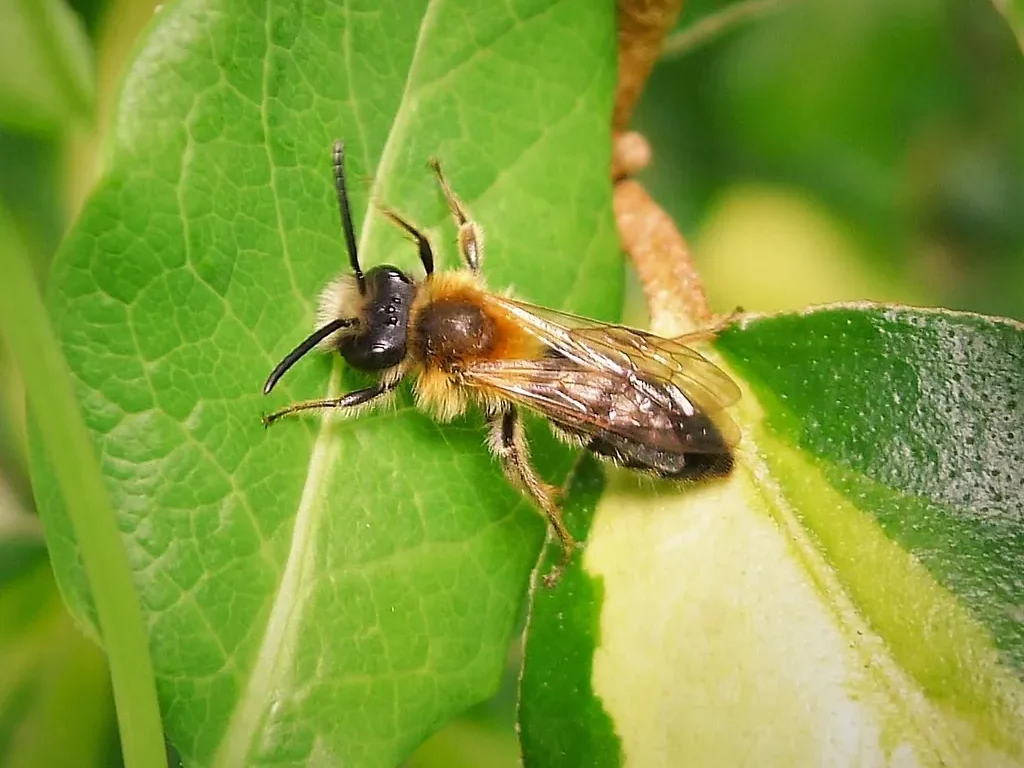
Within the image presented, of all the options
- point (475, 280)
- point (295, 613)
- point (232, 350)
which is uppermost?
point (232, 350)

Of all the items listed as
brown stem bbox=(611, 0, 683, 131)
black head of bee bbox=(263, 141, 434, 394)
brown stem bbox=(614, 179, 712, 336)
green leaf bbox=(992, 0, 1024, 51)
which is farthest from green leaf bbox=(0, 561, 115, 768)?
green leaf bbox=(992, 0, 1024, 51)

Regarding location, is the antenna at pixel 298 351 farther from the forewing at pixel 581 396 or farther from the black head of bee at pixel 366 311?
the forewing at pixel 581 396

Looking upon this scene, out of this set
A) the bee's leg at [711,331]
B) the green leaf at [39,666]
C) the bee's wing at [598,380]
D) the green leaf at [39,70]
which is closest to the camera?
the green leaf at [39,70]

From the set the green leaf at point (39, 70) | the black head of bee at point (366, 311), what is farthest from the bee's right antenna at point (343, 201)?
the green leaf at point (39, 70)

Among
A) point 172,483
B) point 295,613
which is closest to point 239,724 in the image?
point 295,613

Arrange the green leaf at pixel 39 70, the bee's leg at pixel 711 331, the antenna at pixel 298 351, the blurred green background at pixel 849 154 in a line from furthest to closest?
the blurred green background at pixel 849 154
the bee's leg at pixel 711 331
the antenna at pixel 298 351
the green leaf at pixel 39 70

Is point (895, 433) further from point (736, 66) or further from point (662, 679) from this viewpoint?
point (736, 66)
